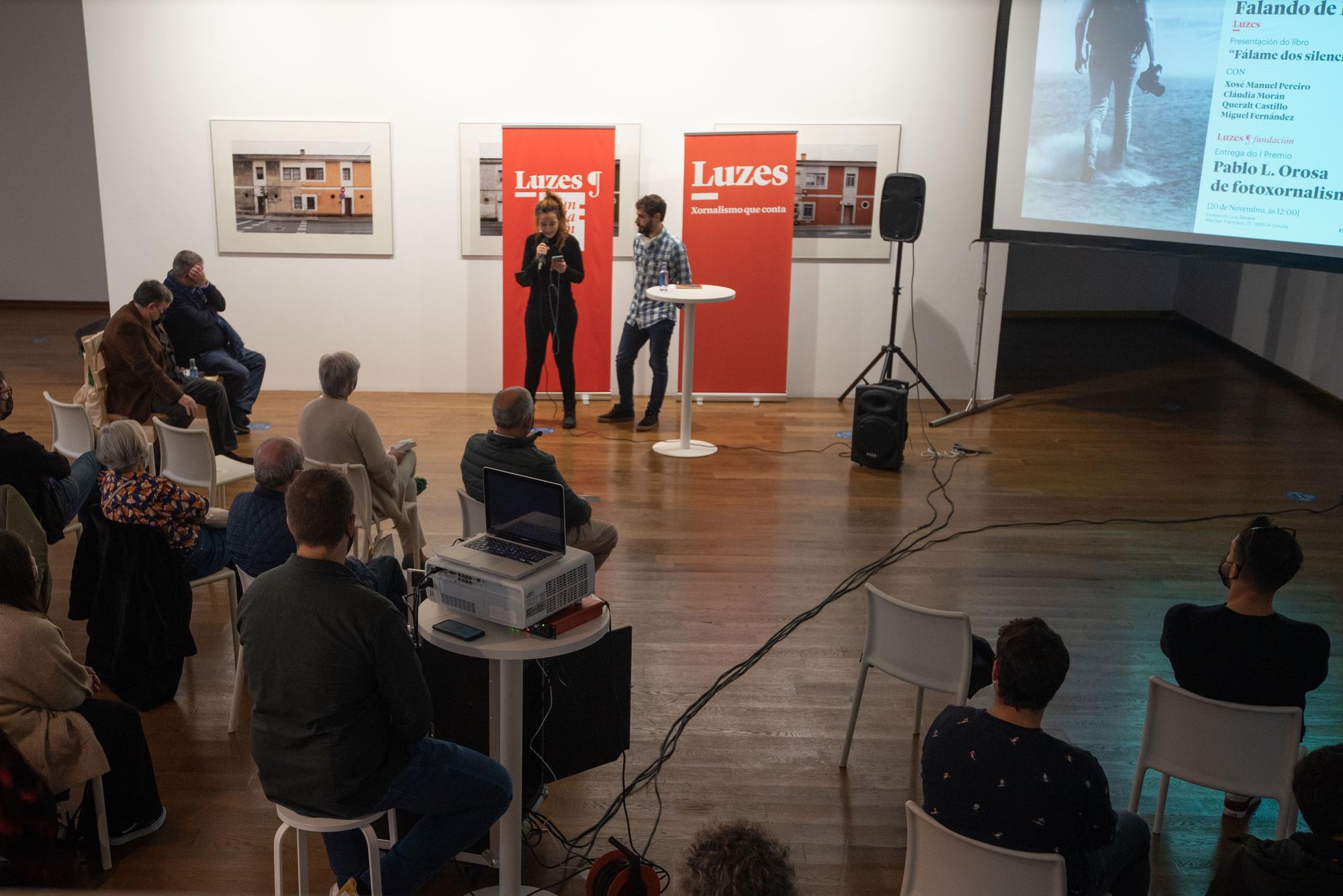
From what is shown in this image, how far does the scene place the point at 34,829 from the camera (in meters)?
3.12

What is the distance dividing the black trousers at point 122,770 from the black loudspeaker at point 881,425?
516 cm

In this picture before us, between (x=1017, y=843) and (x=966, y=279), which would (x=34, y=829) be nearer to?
(x=1017, y=843)

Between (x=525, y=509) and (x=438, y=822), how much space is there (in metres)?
0.88

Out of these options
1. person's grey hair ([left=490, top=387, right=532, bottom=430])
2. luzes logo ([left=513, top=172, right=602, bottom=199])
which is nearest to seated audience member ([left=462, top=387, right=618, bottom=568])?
person's grey hair ([left=490, top=387, right=532, bottom=430])

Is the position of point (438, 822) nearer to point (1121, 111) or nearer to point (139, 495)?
point (139, 495)

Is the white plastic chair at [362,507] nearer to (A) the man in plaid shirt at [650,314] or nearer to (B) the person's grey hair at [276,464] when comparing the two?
(B) the person's grey hair at [276,464]

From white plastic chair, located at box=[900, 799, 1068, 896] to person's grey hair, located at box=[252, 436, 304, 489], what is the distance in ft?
8.27

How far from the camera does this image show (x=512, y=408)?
437 cm

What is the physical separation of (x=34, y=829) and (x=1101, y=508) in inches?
236

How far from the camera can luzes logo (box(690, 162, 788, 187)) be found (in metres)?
9.07

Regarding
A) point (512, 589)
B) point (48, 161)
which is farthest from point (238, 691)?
point (48, 161)

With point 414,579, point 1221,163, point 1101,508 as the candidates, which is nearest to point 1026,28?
point 1221,163

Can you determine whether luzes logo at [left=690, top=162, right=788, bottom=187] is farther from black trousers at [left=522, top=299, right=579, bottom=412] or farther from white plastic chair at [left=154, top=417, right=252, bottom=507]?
white plastic chair at [left=154, top=417, right=252, bottom=507]

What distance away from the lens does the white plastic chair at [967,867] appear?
2598mm
